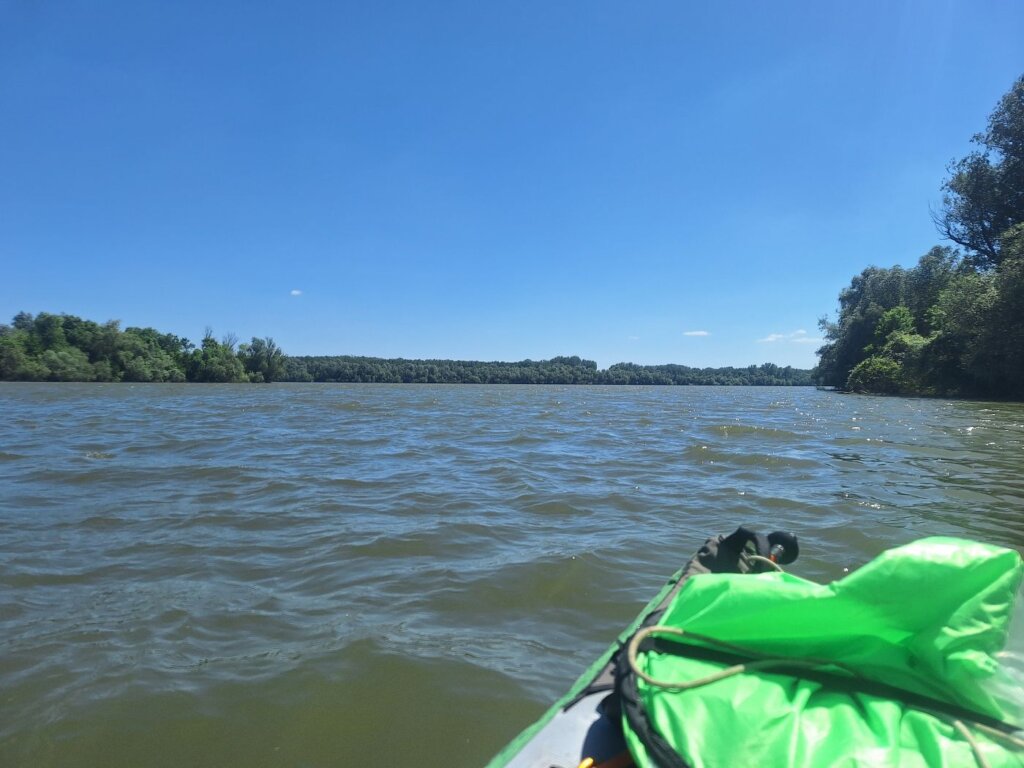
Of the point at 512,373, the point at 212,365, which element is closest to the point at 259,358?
the point at 212,365

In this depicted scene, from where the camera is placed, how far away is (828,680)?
1.58m

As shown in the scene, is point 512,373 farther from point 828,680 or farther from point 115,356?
point 828,680

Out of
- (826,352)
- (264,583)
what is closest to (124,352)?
(264,583)

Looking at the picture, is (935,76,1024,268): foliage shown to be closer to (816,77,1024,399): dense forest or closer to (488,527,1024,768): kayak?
(816,77,1024,399): dense forest

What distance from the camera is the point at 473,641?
10.9ft

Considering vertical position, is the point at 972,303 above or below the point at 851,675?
above

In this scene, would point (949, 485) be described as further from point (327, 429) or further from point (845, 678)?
point (327, 429)

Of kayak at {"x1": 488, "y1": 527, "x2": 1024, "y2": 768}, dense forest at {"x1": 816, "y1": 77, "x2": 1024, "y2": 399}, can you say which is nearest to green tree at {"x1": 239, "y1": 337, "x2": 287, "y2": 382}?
dense forest at {"x1": 816, "y1": 77, "x2": 1024, "y2": 399}

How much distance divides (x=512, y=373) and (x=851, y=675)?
98.5 m

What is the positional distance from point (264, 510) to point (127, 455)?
16.7 feet

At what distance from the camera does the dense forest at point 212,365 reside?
56.2 meters

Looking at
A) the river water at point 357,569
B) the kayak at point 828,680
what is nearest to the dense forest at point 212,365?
the river water at point 357,569

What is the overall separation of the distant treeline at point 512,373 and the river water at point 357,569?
80.5m

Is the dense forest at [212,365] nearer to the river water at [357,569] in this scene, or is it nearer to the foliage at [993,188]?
the river water at [357,569]
